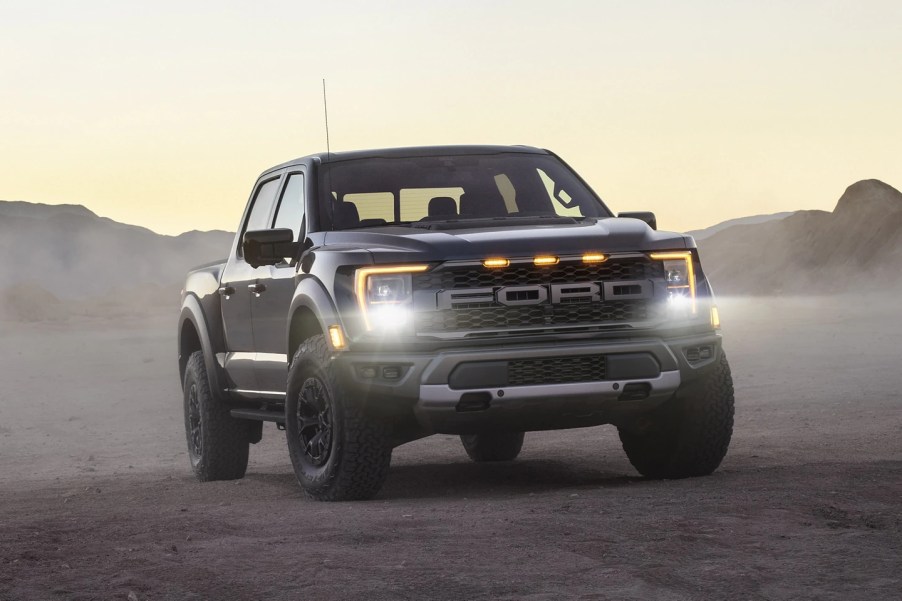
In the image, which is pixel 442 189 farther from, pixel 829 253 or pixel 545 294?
pixel 829 253

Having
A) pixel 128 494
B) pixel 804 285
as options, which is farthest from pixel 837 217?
pixel 128 494

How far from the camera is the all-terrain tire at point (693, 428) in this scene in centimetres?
859

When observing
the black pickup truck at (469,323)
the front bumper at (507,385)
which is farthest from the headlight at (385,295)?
the front bumper at (507,385)

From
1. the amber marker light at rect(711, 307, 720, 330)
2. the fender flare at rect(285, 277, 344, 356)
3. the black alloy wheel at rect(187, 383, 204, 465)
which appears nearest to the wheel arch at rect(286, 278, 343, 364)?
the fender flare at rect(285, 277, 344, 356)

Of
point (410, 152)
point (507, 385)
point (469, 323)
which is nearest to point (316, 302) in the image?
point (469, 323)

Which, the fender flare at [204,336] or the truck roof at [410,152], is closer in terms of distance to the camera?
the truck roof at [410,152]

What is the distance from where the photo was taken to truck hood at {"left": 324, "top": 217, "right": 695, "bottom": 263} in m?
7.95

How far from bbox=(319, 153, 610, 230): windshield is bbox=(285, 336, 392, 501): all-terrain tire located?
103 centimetres

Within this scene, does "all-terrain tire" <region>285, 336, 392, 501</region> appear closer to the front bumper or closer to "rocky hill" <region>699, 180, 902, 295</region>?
the front bumper

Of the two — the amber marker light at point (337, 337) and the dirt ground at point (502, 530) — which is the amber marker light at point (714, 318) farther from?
the amber marker light at point (337, 337)

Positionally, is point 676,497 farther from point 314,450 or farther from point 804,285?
point 804,285

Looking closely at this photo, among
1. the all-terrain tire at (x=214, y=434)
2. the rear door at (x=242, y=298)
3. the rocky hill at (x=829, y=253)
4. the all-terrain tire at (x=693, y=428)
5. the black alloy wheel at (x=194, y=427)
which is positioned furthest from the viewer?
the rocky hill at (x=829, y=253)

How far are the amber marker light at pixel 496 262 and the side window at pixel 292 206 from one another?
1753mm

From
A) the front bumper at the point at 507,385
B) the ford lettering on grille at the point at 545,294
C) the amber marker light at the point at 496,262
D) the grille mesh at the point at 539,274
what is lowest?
the front bumper at the point at 507,385
